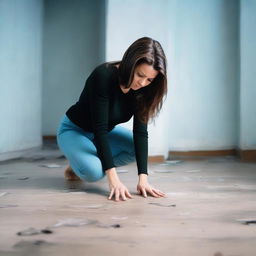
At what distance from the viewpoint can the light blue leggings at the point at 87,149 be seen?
1494 millimetres

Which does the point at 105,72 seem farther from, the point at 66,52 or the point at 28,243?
the point at 66,52

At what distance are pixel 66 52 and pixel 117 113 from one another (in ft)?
9.31

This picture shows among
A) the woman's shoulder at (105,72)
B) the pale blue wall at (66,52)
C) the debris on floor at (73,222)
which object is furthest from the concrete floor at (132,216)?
the pale blue wall at (66,52)

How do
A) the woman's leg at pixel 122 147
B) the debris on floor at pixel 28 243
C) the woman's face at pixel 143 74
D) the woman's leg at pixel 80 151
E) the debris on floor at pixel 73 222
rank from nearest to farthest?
the debris on floor at pixel 28 243
the debris on floor at pixel 73 222
the woman's face at pixel 143 74
the woman's leg at pixel 80 151
the woman's leg at pixel 122 147

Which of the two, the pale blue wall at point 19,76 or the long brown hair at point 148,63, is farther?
the pale blue wall at point 19,76

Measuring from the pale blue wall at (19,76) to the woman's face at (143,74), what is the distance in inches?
64.7

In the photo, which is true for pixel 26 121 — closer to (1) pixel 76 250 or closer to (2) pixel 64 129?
(2) pixel 64 129

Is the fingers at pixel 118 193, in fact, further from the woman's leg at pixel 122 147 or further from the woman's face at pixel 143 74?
the woman's face at pixel 143 74

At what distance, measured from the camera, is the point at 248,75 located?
2607mm

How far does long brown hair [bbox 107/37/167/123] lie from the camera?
125 cm

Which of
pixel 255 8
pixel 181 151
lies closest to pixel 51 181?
pixel 181 151

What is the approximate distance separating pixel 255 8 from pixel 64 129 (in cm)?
170

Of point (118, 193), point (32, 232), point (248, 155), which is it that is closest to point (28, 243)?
point (32, 232)

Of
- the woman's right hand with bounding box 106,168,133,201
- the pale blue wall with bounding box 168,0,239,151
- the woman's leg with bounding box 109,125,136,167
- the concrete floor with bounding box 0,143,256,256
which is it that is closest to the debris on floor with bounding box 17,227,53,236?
the concrete floor with bounding box 0,143,256,256
